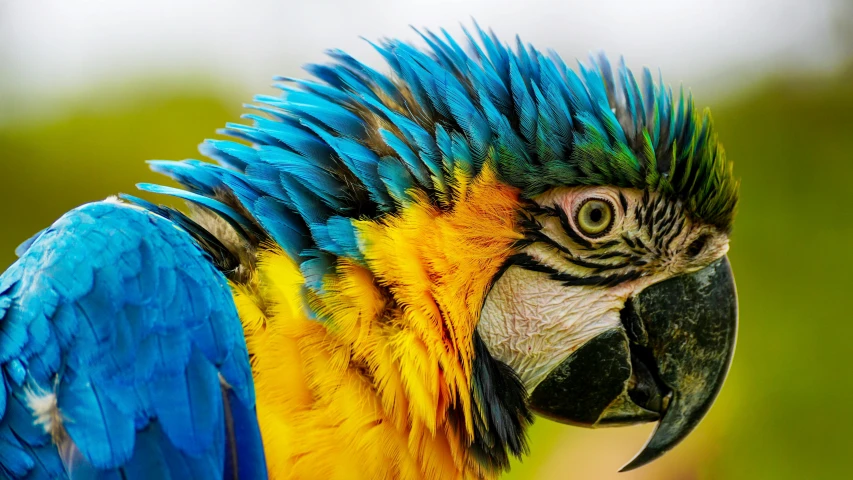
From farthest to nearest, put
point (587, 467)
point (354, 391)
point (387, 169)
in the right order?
point (587, 467) → point (387, 169) → point (354, 391)

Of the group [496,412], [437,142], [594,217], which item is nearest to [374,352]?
[496,412]

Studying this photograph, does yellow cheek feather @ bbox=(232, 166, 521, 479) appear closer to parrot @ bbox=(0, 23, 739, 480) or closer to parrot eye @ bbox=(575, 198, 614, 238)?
parrot @ bbox=(0, 23, 739, 480)

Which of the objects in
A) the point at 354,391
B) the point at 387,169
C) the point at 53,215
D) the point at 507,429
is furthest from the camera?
the point at 53,215

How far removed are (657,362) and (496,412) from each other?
0.43 metres

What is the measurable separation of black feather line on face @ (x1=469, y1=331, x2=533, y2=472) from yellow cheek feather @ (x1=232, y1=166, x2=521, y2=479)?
5 centimetres

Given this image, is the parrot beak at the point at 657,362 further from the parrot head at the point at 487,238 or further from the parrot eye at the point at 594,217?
the parrot eye at the point at 594,217

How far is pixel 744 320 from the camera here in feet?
16.4

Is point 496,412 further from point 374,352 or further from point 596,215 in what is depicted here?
point 596,215

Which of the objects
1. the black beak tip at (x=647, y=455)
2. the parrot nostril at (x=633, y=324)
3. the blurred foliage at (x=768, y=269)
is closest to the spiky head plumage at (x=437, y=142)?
the parrot nostril at (x=633, y=324)

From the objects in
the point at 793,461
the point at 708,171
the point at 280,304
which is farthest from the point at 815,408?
the point at 280,304

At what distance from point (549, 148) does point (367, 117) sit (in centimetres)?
42

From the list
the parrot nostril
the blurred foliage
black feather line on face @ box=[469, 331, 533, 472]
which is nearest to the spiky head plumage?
the parrot nostril

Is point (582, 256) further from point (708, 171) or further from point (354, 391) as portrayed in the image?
point (354, 391)

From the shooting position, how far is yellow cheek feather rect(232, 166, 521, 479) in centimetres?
150
